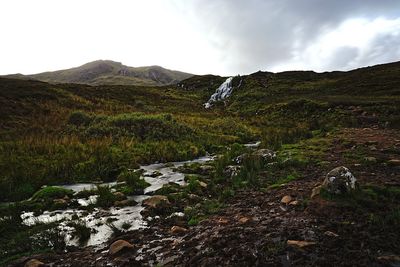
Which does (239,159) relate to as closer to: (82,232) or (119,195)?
(119,195)

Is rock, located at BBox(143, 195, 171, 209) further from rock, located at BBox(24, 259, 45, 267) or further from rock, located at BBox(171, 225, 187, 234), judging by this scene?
rock, located at BBox(24, 259, 45, 267)

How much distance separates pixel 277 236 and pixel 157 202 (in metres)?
4.28

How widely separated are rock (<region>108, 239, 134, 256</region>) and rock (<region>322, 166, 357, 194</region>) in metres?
4.88

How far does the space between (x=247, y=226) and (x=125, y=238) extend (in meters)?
2.72

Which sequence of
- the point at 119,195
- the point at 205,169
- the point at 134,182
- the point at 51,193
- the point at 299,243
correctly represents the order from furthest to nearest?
the point at 205,169
the point at 134,182
the point at 51,193
the point at 119,195
the point at 299,243

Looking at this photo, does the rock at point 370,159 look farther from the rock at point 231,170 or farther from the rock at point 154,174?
the rock at point 154,174

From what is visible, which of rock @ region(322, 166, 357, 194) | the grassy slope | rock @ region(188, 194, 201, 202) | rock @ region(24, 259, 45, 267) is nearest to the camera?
rock @ region(24, 259, 45, 267)

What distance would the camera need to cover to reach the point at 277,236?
638 cm

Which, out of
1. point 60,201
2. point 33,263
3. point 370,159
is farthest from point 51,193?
point 370,159

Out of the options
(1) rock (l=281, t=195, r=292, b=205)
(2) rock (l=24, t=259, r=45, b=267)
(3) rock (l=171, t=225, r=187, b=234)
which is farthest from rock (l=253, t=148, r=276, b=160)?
(2) rock (l=24, t=259, r=45, b=267)

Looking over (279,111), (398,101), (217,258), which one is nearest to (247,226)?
(217,258)

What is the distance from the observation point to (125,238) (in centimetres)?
732

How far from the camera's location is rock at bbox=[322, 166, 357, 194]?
7.96 metres

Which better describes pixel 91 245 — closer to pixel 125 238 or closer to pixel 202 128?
pixel 125 238
